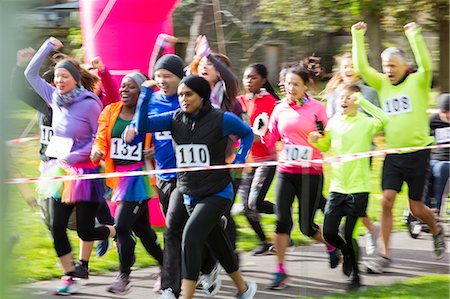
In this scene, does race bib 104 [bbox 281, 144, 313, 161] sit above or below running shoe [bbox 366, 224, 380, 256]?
above

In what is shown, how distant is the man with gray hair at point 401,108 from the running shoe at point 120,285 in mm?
1915

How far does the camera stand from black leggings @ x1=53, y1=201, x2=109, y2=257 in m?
6.69

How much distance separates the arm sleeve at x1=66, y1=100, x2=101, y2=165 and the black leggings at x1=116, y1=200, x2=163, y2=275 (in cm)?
43

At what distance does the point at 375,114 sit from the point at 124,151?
1.85m

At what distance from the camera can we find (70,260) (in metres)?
6.77

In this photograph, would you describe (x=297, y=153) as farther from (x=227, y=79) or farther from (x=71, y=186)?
(x=71, y=186)

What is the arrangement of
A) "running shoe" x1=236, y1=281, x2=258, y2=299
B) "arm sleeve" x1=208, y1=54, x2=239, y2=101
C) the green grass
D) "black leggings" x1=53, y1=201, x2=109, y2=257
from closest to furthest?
"running shoe" x1=236, y1=281, x2=258, y2=299 → the green grass → "black leggings" x1=53, y1=201, x2=109, y2=257 → "arm sleeve" x1=208, y1=54, x2=239, y2=101

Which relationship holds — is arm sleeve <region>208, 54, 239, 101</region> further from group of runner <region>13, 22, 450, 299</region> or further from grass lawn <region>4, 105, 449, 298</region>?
grass lawn <region>4, 105, 449, 298</region>

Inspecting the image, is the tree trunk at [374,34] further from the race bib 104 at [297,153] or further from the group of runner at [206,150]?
the race bib 104 at [297,153]

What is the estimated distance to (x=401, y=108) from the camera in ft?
24.0

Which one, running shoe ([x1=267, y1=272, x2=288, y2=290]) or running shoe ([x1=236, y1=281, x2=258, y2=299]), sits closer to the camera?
running shoe ([x1=236, y1=281, x2=258, y2=299])

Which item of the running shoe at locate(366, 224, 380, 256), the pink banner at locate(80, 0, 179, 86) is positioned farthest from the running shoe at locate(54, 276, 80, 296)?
the running shoe at locate(366, 224, 380, 256)

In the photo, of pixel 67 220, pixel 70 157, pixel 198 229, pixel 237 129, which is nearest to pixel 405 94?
pixel 237 129

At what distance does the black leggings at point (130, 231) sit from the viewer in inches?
261
